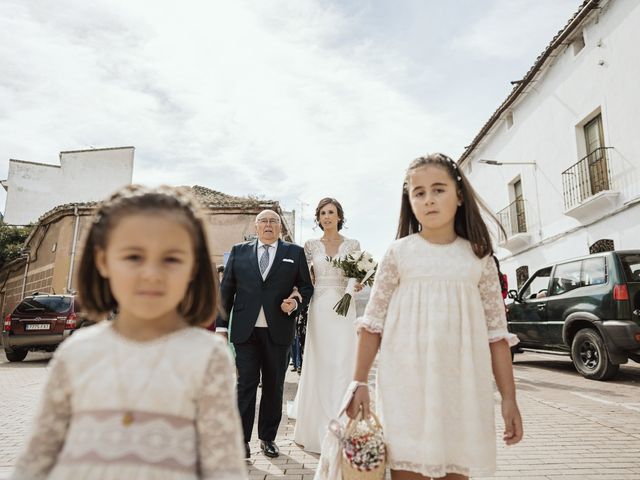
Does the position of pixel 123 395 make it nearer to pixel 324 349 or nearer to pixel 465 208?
pixel 465 208

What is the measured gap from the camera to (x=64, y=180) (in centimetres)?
2764

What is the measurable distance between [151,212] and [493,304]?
57.8 inches

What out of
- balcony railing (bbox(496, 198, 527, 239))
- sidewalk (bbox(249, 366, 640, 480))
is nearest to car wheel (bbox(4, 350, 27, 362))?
sidewalk (bbox(249, 366, 640, 480))

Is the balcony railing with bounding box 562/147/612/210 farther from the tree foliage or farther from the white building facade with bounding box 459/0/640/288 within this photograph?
the tree foliage

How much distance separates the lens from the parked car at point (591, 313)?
25.0 ft

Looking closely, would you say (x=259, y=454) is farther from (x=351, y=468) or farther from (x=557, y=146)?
(x=557, y=146)

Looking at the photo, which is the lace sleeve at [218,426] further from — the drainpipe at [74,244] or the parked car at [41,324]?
the drainpipe at [74,244]

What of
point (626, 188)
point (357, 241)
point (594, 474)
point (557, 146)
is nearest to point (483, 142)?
point (557, 146)

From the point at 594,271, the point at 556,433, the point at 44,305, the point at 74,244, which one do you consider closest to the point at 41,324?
the point at 44,305

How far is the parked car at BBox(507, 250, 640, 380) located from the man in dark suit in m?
5.73

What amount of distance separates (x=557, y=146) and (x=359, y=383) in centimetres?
1687

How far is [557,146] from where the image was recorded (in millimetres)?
16484

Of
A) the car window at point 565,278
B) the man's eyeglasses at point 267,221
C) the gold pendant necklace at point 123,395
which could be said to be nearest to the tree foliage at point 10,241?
the car window at point 565,278

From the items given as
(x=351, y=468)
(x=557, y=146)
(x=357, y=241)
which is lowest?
(x=351, y=468)
